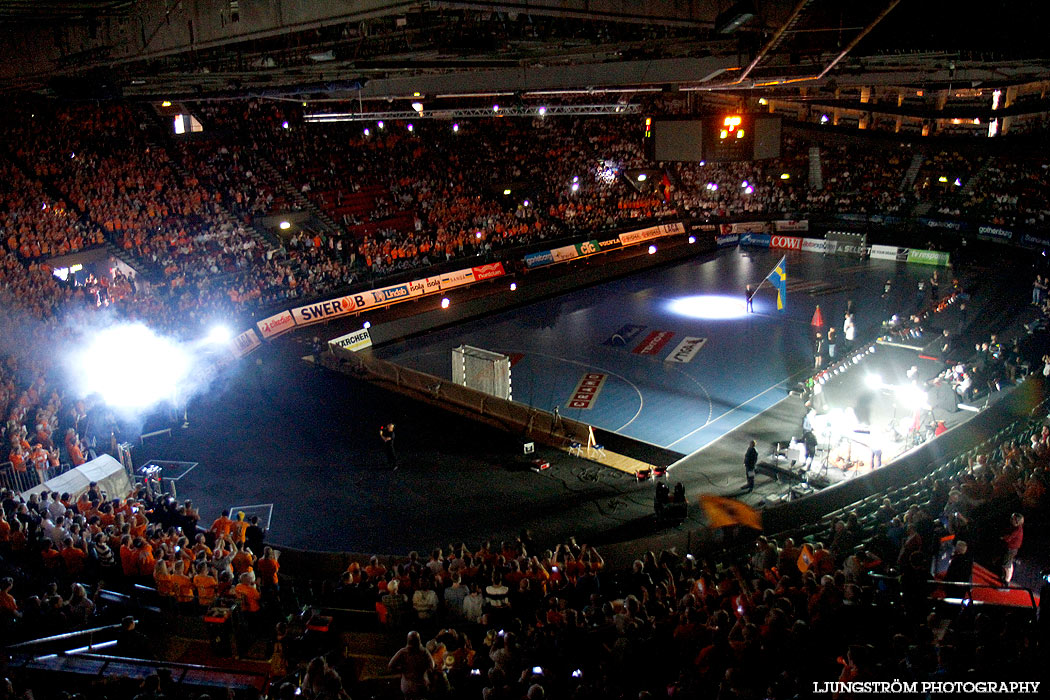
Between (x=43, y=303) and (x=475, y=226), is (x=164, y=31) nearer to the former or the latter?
(x=43, y=303)

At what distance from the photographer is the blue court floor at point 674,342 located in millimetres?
23266

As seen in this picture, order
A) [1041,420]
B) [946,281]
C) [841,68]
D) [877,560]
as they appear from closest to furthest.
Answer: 1. [877,560]
2. [1041,420]
3. [841,68]
4. [946,281]

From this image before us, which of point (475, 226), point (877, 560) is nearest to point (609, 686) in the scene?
point (877, 560)

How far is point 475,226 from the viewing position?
127 ft

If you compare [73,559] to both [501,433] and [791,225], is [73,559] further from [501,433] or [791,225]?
[791,225]

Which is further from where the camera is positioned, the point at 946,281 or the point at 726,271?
the point at 726,271

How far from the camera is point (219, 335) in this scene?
26.1 meters

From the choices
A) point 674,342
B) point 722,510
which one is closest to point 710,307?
point 674,342

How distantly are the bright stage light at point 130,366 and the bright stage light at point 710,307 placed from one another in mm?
19493

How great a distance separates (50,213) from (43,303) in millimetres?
6314

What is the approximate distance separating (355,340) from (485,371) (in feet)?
28.9

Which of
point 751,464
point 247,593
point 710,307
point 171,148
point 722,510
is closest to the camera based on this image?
point 247,593

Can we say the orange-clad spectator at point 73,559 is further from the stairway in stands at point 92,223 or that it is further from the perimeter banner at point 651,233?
the perimeter banner at point 651,233

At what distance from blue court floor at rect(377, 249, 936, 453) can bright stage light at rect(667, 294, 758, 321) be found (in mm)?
44
